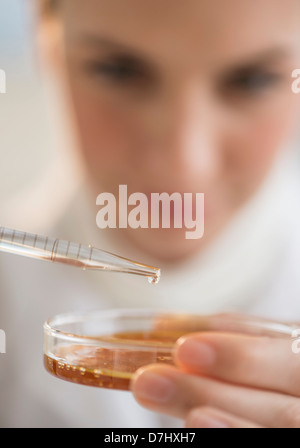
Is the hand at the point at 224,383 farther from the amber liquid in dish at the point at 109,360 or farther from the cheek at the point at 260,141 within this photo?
the cheek at the point at 260,141

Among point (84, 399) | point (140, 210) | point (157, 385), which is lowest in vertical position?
point (84, 399)

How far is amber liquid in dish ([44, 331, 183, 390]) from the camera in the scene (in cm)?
26

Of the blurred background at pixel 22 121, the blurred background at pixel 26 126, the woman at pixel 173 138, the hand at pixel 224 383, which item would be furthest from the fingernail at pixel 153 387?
the blurred background at pixel 22 121

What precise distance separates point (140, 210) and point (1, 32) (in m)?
0.42

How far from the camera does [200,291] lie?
2.57 feet

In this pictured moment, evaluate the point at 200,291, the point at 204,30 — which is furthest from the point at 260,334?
the point at 200,291

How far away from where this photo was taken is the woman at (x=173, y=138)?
21.8 inches

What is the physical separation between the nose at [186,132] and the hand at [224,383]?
1.11ft

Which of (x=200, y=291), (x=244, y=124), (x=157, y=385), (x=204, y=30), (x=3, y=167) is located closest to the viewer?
(x=157, y=385)

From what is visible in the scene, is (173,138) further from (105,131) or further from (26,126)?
(26,126)

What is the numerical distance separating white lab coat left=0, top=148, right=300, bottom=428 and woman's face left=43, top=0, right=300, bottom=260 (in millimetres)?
101

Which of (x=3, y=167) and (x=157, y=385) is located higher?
(x=3, y=167)

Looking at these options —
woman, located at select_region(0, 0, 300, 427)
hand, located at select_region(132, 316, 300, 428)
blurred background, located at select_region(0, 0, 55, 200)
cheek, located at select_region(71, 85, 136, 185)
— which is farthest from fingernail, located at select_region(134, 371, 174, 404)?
blurred background, located at select_region(0, 0, 55, 200)
